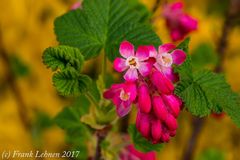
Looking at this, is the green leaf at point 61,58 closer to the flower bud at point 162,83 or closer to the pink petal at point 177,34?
the flower bud at point 162,83

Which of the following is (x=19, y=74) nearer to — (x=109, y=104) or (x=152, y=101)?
(x=109, y=104)

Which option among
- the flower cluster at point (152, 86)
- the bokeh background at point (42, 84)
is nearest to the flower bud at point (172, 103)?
the flower cluster at point (152, 86)

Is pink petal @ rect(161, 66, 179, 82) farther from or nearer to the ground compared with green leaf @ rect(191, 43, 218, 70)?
farther from the ground

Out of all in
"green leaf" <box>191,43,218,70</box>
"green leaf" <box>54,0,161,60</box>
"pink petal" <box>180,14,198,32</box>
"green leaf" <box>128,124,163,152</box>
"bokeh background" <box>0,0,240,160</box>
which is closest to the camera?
"green leaf" <box>54,0,161,60</box>

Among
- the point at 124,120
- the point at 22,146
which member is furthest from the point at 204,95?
the point at 22,146

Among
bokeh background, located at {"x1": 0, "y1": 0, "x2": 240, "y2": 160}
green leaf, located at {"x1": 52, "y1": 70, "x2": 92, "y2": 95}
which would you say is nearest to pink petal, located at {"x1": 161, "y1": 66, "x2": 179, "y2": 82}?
green leaf, located at {"x1": 52, "y1": 70, "x2": 92, "y2": 95}

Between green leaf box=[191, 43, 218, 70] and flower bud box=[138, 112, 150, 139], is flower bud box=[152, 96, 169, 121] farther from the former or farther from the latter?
green leaf box=[191, 43, 218, 70]
